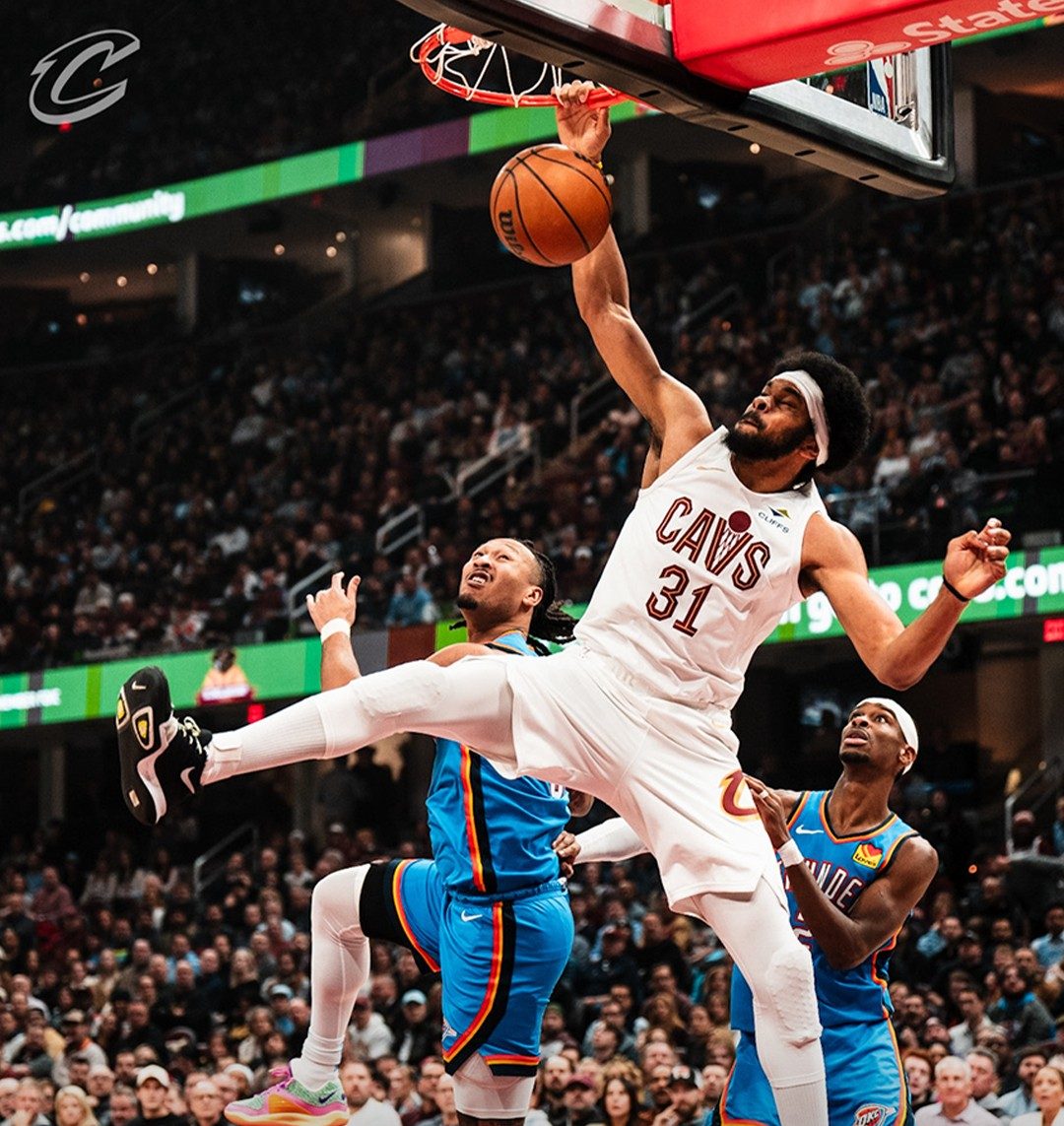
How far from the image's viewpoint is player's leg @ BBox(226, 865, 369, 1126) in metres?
6.78

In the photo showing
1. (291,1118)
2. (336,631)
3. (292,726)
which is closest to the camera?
(292,726)

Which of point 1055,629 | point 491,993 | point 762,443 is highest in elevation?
point 762,443

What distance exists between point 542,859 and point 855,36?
298 centimetres

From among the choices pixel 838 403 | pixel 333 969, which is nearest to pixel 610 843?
pixel 333 969

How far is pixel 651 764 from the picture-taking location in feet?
18.3

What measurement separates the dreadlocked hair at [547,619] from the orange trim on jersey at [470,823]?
54cm

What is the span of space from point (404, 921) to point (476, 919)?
318 millimetres

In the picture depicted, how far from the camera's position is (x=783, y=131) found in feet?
20.2

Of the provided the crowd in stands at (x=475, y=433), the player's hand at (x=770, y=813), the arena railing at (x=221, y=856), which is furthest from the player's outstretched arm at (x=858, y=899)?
the arena railing at (x=221, y=856)

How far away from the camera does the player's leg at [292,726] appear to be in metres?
5.11

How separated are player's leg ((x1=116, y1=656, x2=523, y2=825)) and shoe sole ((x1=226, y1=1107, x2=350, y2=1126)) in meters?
1.96

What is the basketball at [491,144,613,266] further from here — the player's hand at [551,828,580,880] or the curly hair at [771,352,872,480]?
the player's hand at [551,828,580,880]

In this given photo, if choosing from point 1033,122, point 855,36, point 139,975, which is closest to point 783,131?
point 855,36

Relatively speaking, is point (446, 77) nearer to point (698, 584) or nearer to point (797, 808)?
point (698, 584)
